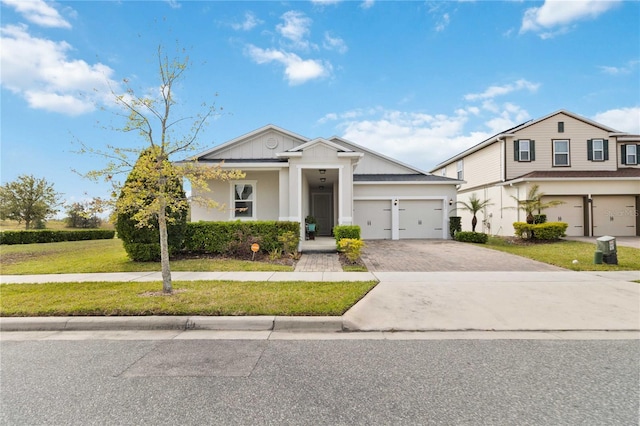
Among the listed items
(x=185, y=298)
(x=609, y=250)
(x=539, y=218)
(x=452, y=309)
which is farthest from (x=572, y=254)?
(x=185, y=298)

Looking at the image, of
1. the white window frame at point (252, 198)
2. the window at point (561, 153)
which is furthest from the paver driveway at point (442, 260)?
the window at point (561, 153)

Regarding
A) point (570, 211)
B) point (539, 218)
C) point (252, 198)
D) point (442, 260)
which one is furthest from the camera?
point (570, 211)

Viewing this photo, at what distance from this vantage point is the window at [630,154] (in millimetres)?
19719

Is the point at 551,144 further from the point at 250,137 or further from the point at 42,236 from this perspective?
the point at 42,236

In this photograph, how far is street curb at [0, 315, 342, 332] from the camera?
466 cm

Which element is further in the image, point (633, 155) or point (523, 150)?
point (633, 155)

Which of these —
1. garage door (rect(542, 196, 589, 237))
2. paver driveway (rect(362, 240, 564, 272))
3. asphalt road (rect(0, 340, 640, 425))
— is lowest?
asphalt road (rect(0, 340, 640, 425))

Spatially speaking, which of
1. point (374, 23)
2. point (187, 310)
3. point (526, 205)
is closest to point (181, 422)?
point (187, 310)

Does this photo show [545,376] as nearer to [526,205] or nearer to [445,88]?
[445,88]

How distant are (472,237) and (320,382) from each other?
48.7 feet

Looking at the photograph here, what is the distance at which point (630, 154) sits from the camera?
19.7 metres

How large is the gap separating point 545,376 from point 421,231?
48.3 ft

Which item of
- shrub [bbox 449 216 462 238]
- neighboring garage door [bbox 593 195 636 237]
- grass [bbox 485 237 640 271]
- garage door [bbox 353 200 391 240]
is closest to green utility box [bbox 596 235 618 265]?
grass [bbox 485 237 640 271]

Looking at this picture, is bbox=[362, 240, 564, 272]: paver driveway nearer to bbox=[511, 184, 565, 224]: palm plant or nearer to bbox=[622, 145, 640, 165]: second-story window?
bbox=[511, 184, 565, 224]: palm plant
